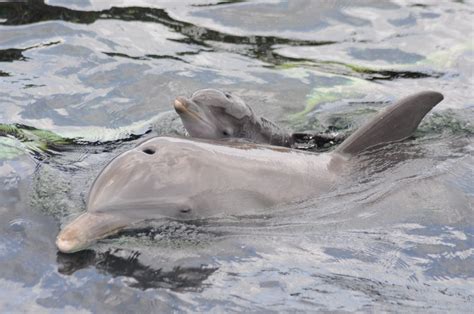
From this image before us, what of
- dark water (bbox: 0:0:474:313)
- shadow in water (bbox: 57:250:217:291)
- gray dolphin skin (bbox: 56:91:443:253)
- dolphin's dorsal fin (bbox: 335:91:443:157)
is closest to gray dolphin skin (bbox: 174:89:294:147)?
dark water (bbox: 0:0:474:313)

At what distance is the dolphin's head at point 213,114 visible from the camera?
24.2ft

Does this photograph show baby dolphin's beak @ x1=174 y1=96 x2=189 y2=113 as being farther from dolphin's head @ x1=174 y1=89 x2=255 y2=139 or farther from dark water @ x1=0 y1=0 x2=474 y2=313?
dark water @ x1=0 y1=0 x2=474 y2=313

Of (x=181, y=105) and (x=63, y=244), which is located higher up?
(x=181, y=105)

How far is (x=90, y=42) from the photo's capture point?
10.5m

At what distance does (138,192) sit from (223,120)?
2188 mm

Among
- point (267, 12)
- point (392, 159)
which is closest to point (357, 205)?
point (392, 159)

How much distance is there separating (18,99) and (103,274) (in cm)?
412

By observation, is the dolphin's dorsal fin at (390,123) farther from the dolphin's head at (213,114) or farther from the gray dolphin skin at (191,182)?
the dolphin's head at (213,114)

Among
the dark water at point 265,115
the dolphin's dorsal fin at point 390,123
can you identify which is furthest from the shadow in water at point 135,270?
the dolphin's dorsal fin at point 390,123

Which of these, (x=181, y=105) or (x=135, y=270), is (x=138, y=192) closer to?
(x=135, y=270)

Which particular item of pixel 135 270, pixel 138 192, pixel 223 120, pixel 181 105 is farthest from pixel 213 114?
pixel 135 270

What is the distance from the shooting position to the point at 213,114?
7.62 meters

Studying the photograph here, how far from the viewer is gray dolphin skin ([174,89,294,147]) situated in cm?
741

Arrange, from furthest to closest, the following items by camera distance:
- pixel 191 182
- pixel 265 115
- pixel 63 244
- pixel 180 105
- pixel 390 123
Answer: pixel 265 115, pixel 180 105, pixel 390 123, pixel 191 182, pixel 63 244
